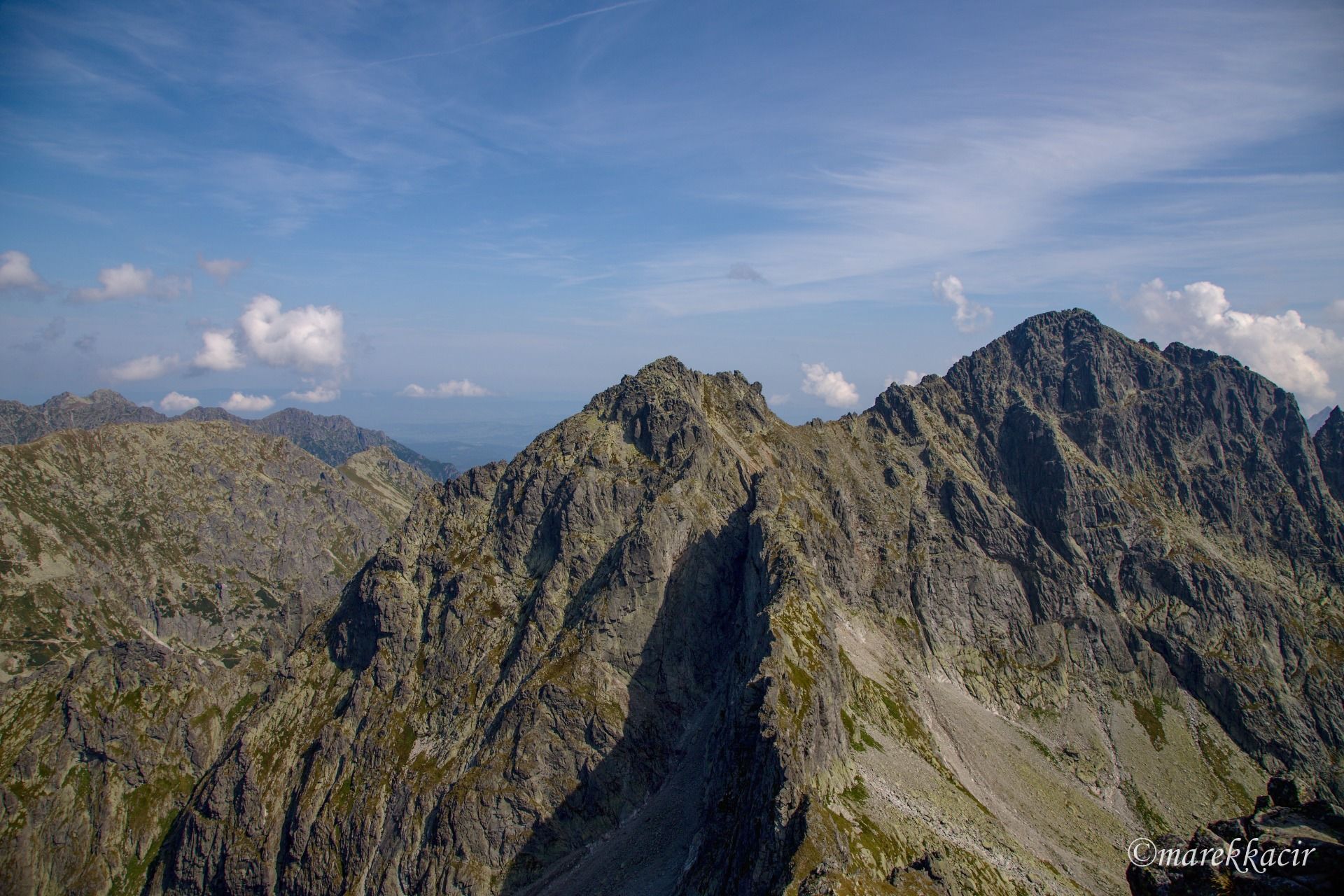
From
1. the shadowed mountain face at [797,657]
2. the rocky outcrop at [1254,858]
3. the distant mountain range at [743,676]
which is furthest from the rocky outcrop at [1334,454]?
the rocky outcrop at [1254,858]

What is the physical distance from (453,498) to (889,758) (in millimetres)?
114066

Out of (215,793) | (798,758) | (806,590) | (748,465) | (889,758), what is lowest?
(215,793)

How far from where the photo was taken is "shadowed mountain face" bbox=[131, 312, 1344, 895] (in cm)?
9912

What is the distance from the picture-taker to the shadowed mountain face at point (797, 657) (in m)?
99.1

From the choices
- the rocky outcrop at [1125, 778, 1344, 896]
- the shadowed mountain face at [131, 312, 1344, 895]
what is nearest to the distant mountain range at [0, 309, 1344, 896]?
the shadowed mountain face at [131, 312, 1344, 895]

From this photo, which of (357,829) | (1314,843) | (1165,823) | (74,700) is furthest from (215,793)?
(1165,823)

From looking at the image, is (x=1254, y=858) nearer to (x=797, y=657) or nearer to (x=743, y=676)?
(x=797, y=657)

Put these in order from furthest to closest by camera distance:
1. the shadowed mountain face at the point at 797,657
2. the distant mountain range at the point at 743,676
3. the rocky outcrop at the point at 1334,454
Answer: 1. the rocky outcrop at the point at 1334,454
2. the distant mountain range at the point at 743,676
3. the shadowed mountain face at the point at 797,657

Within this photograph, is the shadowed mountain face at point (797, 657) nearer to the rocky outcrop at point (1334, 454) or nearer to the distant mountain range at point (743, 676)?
the distant mountain range at point (743, 676)

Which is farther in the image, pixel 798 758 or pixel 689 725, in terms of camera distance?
pixel 689 725

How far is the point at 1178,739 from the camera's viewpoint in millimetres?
142000

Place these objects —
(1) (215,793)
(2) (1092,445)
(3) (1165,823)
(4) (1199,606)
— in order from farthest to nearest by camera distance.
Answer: (2) (1092,445) → (4) (1199,606) → (1) (215,793) → (3) (1165,823)

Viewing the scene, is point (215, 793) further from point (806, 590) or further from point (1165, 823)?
point (1165, 823)

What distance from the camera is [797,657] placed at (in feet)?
297
